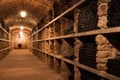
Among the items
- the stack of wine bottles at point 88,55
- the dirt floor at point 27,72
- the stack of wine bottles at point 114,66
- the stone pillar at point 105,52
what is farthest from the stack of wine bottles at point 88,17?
the dirt floor at point 27,72

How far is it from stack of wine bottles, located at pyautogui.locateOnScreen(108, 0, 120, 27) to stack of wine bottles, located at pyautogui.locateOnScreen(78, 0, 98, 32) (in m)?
0.51

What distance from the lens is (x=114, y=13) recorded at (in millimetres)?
2682

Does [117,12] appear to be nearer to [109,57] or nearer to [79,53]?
[109,57]

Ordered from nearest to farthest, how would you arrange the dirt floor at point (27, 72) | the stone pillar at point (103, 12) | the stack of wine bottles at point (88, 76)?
the stone pillar at point (103, 12), the stack of wine bottles at point (88, 76), the dirt floor at point (27, 72)

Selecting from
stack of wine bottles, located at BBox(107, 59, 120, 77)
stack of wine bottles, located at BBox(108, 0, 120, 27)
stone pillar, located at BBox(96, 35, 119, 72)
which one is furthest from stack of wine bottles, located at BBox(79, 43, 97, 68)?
stack of wine bottles, located at BBox(108, 0, 120, 27)

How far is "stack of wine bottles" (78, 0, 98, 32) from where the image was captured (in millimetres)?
3359

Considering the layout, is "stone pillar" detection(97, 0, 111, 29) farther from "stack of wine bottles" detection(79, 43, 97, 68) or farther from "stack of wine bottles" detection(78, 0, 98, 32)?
"stack of wine bottles" detection(79, 43, 97, 68)

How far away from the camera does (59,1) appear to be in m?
7.51

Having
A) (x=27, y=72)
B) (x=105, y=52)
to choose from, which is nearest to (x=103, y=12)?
(x=105, y=52)

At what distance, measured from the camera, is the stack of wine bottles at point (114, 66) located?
2.60 meters

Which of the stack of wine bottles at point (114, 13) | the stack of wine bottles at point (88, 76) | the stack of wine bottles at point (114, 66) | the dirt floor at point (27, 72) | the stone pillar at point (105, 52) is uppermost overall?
the stack of wine bottles at point (114, 13)

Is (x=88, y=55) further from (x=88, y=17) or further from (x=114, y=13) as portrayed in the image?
(x=114, y=13)

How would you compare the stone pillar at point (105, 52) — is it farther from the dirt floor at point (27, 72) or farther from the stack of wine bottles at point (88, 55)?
the dirt floor at point (27, 72)

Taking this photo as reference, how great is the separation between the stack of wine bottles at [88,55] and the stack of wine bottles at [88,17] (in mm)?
323
